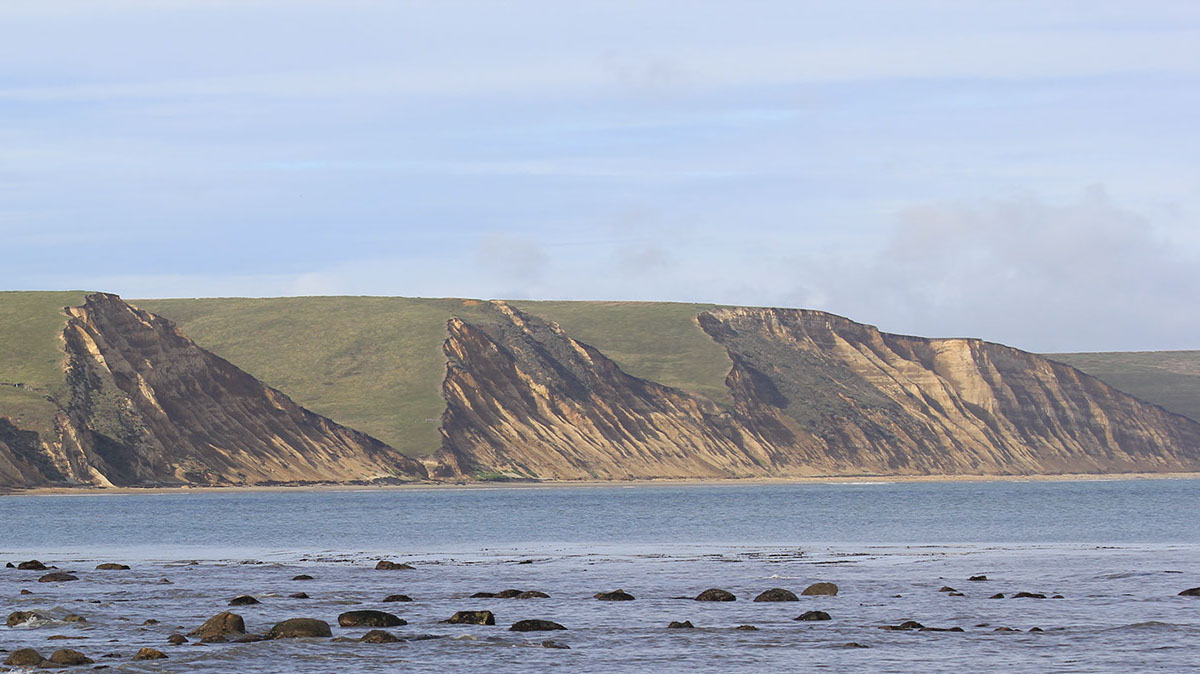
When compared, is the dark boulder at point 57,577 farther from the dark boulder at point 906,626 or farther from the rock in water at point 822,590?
the dark boulder at point 906,626

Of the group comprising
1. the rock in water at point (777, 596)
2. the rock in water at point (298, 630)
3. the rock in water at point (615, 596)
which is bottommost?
the rock in water at point (298, 630)

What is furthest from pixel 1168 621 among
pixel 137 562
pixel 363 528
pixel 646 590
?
pixel 363 528

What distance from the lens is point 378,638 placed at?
111ft

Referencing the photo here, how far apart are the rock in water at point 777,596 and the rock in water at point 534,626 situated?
27.4 ft

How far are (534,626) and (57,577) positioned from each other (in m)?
20.9

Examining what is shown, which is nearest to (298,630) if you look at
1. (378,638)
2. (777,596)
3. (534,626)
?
(378,638)

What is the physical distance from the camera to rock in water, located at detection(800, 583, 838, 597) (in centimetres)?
4391

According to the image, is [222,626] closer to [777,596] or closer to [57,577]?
[777,596]

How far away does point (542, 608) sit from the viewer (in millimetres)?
40781

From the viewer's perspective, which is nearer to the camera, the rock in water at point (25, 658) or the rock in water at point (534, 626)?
the rock in water at point (25, 658)

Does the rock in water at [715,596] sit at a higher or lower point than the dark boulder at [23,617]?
higher

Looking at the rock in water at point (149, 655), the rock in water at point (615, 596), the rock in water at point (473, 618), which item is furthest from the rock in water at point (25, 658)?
the rock in water at point (615, 596)

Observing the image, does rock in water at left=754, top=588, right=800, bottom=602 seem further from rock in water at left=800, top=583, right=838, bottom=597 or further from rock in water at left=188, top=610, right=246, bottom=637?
rock in water at left=188, top=610, right=246, bottom=637

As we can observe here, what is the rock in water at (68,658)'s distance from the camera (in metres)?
29.4
